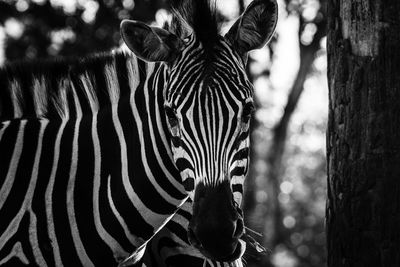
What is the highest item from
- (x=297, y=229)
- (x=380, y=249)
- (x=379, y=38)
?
(x=379, y=38)

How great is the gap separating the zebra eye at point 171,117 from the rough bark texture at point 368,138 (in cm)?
105

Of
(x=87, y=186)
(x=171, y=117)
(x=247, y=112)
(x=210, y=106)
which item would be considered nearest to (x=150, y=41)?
(x=171, y=117)

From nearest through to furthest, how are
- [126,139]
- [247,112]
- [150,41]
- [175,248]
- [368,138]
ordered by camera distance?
[368,138] → [247,112] → [150,41] → [126,139] → [175,248]

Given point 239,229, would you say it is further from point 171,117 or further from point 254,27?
point 254,27

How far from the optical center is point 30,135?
556 cm

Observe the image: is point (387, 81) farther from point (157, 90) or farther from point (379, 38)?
point (157, 90)

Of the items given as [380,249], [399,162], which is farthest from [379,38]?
[380,249]

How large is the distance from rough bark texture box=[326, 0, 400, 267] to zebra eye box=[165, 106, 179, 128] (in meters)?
1.05

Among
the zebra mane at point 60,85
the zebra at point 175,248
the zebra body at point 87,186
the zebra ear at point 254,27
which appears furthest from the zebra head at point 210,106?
the zebra at point 175,248

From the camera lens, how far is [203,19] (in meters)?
5.31

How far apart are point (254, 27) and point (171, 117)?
905mm

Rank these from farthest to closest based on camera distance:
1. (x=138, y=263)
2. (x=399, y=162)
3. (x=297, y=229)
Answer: (x=297, y=229), (x=138, y=263), (x=399, y=162)

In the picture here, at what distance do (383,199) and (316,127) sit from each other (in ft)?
109

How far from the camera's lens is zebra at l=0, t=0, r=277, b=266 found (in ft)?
16.2
